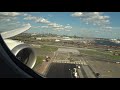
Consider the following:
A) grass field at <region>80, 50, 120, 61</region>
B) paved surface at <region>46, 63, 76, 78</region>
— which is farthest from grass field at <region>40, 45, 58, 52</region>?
grass field at <region>80, 50, 120, 61</region>

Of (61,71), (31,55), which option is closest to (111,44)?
(61,71)

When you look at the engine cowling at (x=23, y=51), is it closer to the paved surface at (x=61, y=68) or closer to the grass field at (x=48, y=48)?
the grass field at (x=48, y=48)

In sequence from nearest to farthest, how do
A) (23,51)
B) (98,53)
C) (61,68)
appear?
(61,68) < (98,53) < (23,51)

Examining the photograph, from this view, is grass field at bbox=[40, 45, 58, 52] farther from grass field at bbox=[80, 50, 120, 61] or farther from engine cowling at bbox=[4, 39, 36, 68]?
engine cowling at bbox=[4, 39, 36, 68]

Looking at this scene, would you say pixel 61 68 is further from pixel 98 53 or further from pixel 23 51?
pixel 23 51

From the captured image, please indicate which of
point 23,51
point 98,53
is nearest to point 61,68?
point 98,53

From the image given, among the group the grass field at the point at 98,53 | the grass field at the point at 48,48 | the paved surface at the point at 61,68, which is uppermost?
the grass field at the point at 48,48

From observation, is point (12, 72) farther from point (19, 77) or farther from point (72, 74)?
A: point (72, 74)

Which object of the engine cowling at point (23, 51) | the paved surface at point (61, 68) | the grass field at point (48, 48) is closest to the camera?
the paved surface at point (61, 68)

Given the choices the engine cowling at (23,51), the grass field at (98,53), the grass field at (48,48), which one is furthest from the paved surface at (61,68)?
the engine cowling at (23,51)

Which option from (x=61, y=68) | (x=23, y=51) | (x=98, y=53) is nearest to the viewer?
(x=61, y=68)
